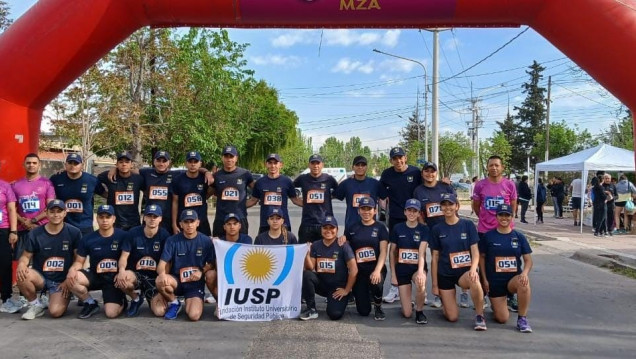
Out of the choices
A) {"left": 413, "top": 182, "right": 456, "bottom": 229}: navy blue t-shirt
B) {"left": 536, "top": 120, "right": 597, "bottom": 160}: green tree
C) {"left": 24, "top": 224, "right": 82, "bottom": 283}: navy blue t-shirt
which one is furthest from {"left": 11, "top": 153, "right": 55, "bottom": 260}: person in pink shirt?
{"left": 536, "top": 120, "right": 597, "bottom": 160}: green tree

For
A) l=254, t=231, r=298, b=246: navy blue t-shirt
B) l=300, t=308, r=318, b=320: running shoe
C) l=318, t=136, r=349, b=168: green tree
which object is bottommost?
l=300, t=308, r=318, b=320: running shoe

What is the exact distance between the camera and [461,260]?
5699 mm

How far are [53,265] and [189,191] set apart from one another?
5.96ft

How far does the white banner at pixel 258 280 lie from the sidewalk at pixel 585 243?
276 inches

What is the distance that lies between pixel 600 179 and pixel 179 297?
13.0 meters

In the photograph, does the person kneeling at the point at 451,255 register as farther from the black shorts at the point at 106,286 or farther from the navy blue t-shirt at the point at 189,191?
the black shorts at the point at 106,286

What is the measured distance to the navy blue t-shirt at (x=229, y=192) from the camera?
22.1ft

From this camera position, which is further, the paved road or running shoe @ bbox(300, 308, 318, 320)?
running shoe @ bbox(300, 308, 318, 320)

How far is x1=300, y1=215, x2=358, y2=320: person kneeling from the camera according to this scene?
228 inches

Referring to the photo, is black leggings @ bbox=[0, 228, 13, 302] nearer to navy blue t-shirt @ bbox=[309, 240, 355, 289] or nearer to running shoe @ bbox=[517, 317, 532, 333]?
navy blue t-shirt @ bbox=[309, 240, 355, 289]

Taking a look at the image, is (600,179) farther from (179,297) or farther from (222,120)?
(222,120)

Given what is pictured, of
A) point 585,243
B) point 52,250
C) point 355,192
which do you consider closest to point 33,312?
point 52,250

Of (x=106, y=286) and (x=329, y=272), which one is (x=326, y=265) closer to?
(x=329, y=272)

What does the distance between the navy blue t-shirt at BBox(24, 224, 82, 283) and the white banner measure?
174 cm
